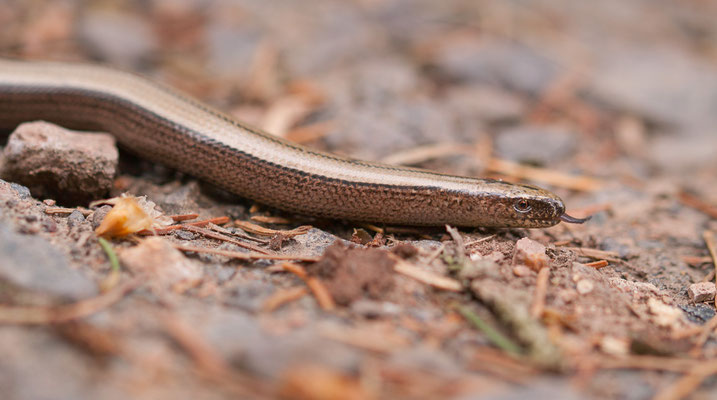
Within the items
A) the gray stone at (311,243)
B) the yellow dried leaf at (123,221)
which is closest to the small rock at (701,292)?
the gray stone at (311,243)

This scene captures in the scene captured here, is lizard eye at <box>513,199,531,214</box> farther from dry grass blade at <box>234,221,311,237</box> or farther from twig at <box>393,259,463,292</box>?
dry grass blade at <box>234,221,311,237</box>

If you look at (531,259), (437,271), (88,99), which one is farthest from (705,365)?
(88,99)

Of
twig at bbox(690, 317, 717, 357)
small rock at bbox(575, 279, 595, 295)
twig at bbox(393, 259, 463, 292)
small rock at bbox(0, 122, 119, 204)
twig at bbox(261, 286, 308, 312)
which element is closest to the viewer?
twig at bbox(261, 286, 308, 312)

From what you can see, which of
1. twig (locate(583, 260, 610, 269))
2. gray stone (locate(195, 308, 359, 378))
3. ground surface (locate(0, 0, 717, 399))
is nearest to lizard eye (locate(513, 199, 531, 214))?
ground surface (locate(0, 0, 717, 399))

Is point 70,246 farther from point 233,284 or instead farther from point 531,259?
point 531,259

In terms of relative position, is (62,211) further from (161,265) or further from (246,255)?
(246,255)

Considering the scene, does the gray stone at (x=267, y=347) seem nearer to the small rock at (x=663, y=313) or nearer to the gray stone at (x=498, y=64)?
the small rock at (x=663, y=313)
